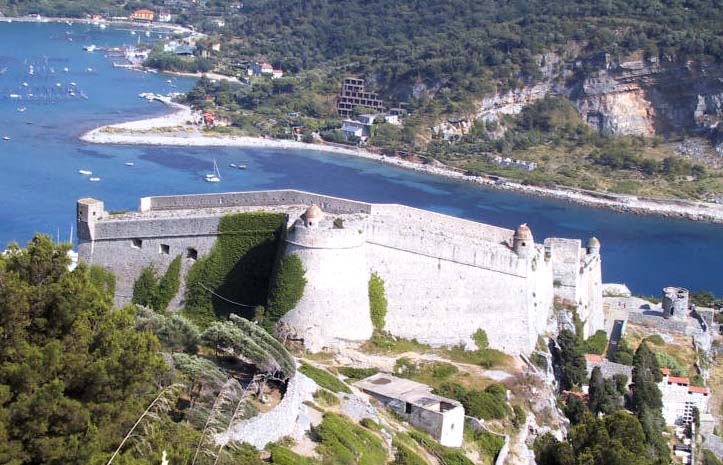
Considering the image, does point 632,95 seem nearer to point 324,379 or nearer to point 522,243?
point 522,243

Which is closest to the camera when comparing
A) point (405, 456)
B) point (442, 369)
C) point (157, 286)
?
point (405, 456)

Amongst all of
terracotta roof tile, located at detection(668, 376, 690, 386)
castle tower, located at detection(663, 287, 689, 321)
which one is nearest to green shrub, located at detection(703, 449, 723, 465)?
terracotta roof tile, located at detection(668, 376, 690, 386)

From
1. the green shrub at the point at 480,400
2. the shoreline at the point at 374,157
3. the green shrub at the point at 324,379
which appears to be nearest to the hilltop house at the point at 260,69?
the shoreline at the point at 374,157

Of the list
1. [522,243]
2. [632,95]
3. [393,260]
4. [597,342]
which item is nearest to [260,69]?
[632,95]

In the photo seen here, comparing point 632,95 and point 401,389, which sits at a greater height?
point 401,389

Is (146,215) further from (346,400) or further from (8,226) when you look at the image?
(8,226)

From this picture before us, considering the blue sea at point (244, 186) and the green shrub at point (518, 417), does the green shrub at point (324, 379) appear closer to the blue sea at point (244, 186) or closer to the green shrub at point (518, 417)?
the green shrub at point (518, 417)

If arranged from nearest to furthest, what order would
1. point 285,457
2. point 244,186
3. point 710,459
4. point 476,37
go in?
point 285,457, point 710,459, point 244,186, point 476,37
